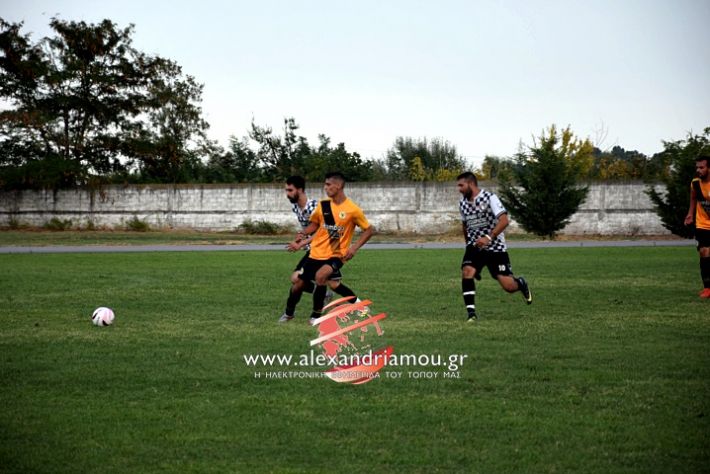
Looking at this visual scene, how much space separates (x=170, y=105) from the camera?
53844mm

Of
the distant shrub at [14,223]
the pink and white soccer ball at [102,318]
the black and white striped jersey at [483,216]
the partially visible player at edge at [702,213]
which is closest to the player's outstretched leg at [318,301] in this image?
the black and white striped jersey at [483,216]

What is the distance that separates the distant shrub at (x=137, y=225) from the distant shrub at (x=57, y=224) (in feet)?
10.9

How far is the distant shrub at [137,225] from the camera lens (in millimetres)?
43125

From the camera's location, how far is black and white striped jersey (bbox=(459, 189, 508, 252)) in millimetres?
11672

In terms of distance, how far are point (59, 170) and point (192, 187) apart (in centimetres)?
732

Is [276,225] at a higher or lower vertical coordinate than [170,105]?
lower

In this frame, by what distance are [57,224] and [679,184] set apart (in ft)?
97.2

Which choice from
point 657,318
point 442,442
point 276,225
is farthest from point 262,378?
point 276,225

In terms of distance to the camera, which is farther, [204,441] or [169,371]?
[169,371]

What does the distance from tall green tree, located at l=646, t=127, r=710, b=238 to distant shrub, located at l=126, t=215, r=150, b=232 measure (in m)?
23.9

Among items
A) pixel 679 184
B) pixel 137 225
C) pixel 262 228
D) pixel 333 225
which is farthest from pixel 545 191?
pixel 333 225

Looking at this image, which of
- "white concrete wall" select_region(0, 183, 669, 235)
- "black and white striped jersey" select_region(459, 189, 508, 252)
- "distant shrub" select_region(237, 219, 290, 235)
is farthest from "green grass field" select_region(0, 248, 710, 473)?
"distant shrub" select_region(237, 219, 290, 235)

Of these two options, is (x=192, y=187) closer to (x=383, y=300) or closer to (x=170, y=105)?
(x=170, y=105)

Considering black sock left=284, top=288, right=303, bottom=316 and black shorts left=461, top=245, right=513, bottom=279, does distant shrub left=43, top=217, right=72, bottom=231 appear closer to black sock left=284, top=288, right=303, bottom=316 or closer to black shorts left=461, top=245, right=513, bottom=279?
black sock left=284, top=288, right=303, bottom=316
